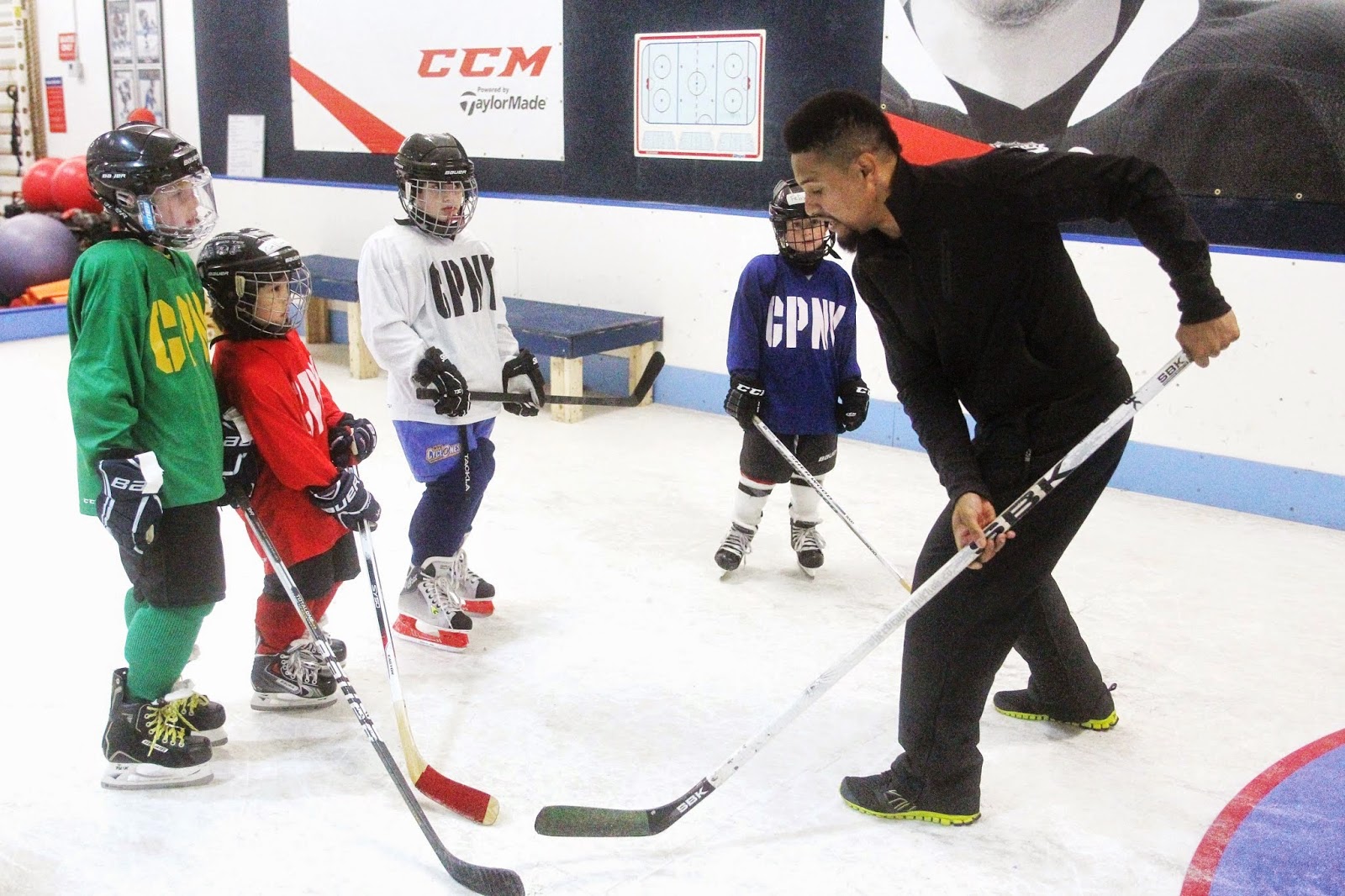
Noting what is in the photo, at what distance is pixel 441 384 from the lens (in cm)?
263

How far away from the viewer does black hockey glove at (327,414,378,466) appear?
250 centimetres

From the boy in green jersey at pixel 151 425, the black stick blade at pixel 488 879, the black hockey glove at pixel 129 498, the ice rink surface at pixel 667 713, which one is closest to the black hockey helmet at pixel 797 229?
the ice rink surface at pixel 667 713

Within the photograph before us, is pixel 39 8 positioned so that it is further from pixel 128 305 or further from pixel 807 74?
pixel 128 305

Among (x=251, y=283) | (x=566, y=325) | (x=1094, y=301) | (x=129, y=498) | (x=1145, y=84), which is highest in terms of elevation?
(x=1145, y=84)

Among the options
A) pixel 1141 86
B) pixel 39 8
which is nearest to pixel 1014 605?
pixel 1141 86

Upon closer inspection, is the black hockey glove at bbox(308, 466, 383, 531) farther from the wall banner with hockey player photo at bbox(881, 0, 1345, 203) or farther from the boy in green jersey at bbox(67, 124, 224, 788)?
the wall banner with hockey player photo at bbox(881, 0, 1345, 203)

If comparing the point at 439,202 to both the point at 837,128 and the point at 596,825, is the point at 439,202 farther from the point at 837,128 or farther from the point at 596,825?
the point at 596,825

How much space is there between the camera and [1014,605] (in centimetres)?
205

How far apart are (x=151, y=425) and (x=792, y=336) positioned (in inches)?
64.9

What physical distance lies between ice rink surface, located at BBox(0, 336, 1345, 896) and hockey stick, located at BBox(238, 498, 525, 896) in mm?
55

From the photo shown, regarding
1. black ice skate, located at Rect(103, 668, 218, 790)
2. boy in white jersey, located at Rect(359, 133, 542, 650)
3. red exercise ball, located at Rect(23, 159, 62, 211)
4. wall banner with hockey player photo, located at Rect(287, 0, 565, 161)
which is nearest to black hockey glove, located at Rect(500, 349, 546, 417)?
boy in white jersey, located at Rect(359, 133, 542, 650)

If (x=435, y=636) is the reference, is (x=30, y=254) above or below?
above

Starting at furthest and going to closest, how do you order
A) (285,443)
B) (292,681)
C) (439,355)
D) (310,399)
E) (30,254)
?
(30,254) → (439,355) → (292,681) → (310,399) → (285,443)

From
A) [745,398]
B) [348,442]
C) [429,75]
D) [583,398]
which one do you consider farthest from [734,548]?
[429,75]
